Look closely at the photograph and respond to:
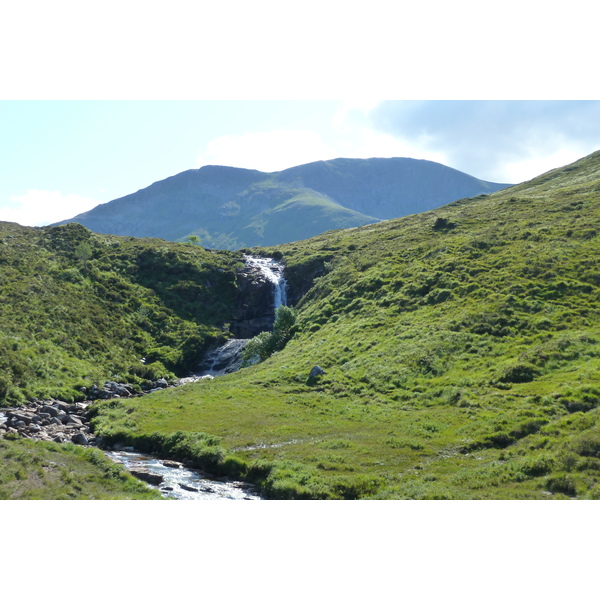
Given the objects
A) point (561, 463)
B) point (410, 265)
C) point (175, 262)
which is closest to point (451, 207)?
point (410, 265)

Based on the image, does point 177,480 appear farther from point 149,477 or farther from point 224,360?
point 224,360

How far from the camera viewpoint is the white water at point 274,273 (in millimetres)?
92938

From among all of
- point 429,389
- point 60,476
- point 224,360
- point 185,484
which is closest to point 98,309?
point 224,360

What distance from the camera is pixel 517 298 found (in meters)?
52.2

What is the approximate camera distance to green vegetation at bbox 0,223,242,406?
51469mm

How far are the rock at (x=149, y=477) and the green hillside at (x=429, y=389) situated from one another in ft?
12.2

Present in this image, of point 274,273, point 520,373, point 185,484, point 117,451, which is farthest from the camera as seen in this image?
point 274,273

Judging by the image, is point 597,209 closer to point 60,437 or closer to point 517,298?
point 517,298

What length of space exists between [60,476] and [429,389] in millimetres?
29467

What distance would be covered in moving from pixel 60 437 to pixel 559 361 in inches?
1546

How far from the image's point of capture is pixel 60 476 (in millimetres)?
21516

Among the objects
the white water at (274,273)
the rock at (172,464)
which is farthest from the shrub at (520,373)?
the white water at (274,273)

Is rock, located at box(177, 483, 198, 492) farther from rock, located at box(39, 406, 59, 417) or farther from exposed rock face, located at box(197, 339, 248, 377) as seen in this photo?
exposed rock face, located at box(197, 339, 248, 377)

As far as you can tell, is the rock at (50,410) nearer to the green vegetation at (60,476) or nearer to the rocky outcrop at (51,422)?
the rocky outcrop at (51,422)
